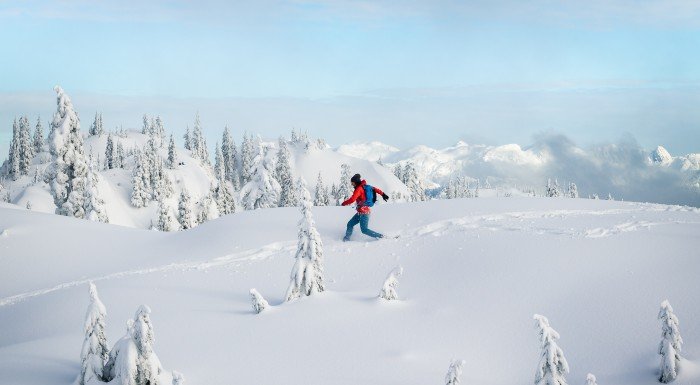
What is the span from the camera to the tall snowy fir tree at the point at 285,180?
8475cm

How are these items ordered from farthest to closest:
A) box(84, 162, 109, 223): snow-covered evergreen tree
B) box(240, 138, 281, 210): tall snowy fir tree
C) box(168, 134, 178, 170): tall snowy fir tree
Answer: box(168, 134, 178, 170): tall snowy fir tree → box(84, 162, 109, 223): snow-covered evergreen tree → box(240, 138, 281, 210): tall snowy fir tree

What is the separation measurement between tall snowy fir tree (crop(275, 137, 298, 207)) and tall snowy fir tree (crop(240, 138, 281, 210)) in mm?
28497

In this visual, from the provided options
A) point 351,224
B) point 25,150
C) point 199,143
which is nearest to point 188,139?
point 199,143

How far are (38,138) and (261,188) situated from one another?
131 metres

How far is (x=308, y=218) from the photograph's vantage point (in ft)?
33.4

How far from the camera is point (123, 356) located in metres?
6.41

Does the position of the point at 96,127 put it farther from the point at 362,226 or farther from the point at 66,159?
the point at 362,226

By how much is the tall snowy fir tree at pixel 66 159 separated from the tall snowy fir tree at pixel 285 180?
129 feet

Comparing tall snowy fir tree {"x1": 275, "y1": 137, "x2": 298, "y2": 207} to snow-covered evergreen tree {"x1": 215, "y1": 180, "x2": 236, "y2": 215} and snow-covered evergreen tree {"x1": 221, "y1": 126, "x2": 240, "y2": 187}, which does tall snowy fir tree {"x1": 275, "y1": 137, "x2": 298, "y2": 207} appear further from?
snow-covered evergreen tree {"x1": 221, "y1": 126, "x2": 240, "y2": 187}

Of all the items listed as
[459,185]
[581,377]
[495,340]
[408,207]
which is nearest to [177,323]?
[495,340]

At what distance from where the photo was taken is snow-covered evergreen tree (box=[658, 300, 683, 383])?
639 centimetres

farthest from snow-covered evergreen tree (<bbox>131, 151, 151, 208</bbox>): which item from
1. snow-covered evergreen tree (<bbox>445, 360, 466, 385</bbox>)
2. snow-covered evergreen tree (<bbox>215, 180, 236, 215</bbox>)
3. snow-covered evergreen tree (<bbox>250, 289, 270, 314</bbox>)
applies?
snow-covered evergreen tree (<bbox>445, 360, 466, 385</bbox>)

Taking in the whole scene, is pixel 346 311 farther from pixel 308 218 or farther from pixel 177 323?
pixel 177 323

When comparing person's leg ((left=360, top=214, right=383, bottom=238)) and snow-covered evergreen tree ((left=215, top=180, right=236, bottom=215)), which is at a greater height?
snow-covered evergreen tree ((left=215, top=180, right=236, bottom=215))
